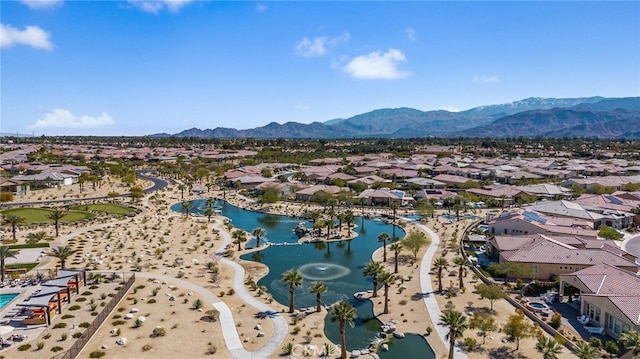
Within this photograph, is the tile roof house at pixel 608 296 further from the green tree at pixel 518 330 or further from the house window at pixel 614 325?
the green tree at pixel 518 330

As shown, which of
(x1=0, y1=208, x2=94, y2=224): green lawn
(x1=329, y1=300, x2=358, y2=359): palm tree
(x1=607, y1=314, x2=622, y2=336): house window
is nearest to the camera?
(x1=329, y1=300, x2=358, y2=359): palm tree

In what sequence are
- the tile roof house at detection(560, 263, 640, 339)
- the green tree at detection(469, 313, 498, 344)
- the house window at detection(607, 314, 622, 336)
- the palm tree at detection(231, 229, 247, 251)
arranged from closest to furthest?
the tile roof house at detection(560, 263, 640, 339) → the house window at detection(607, 314, 622, 336) → the green tree at detection(469, 313, 498, 344) → the palm tree at detection(231, 229, 247, 251)

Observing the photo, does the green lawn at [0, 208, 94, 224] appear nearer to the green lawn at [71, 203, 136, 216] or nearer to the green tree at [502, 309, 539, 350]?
the green lawn at [71, 203, 136, 216]

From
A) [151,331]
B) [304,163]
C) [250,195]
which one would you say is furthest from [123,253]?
[304,163]

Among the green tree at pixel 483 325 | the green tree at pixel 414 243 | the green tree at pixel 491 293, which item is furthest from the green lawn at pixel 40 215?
the green tree at pixel 483 325

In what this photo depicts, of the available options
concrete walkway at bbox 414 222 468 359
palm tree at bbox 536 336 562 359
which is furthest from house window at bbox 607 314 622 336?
concrete walkway at bbox 414 222 468 359

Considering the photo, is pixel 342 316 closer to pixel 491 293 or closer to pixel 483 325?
pixel 483 325
